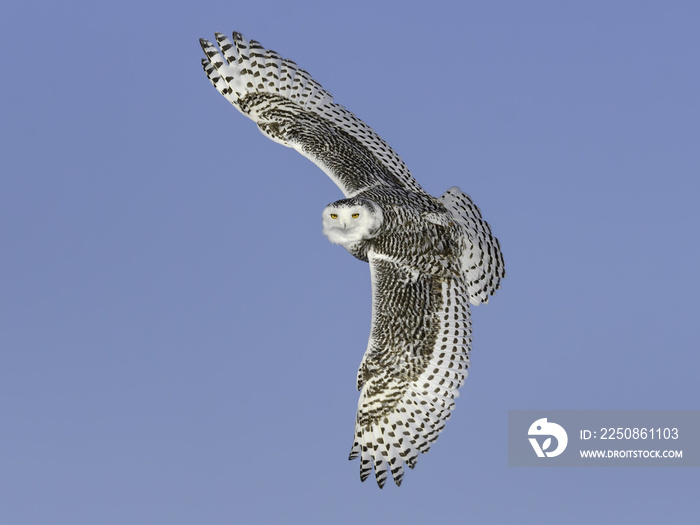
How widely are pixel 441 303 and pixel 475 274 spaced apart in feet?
2.55

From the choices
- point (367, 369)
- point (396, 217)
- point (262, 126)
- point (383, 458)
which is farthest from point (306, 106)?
point (383, 458)

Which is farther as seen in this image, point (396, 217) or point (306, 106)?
point (306, 106)

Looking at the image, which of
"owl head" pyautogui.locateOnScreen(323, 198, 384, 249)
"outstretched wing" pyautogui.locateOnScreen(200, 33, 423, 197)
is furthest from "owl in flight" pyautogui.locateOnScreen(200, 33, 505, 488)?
"outstretched wing" pyautogui.locateOnScreen(200, 33, 423, 197)

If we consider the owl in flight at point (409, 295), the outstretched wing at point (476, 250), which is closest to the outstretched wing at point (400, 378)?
the owl in flight at point (409, 295)

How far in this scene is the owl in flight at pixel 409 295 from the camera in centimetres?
1498

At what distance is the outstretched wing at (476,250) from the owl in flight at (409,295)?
0.04ft

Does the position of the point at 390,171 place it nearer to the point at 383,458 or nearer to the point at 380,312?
the point at 380,312

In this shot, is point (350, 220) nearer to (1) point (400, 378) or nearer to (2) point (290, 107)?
(1) point (400, 378)

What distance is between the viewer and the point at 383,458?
15031 millimetres

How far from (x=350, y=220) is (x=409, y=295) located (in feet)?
4.51

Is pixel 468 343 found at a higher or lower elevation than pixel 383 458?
higher

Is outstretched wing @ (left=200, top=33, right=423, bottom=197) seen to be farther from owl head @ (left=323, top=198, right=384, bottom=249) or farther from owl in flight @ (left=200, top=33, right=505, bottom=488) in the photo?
owl head @ (left=323, top=198, right=384, bottom=249)

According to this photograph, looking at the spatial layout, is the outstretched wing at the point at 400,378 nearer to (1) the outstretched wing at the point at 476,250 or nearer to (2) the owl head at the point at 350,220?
(2) the owl head at the point at 350,220

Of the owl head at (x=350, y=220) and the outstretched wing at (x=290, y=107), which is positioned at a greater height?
the outstretched wing at (x=290, y=107)
